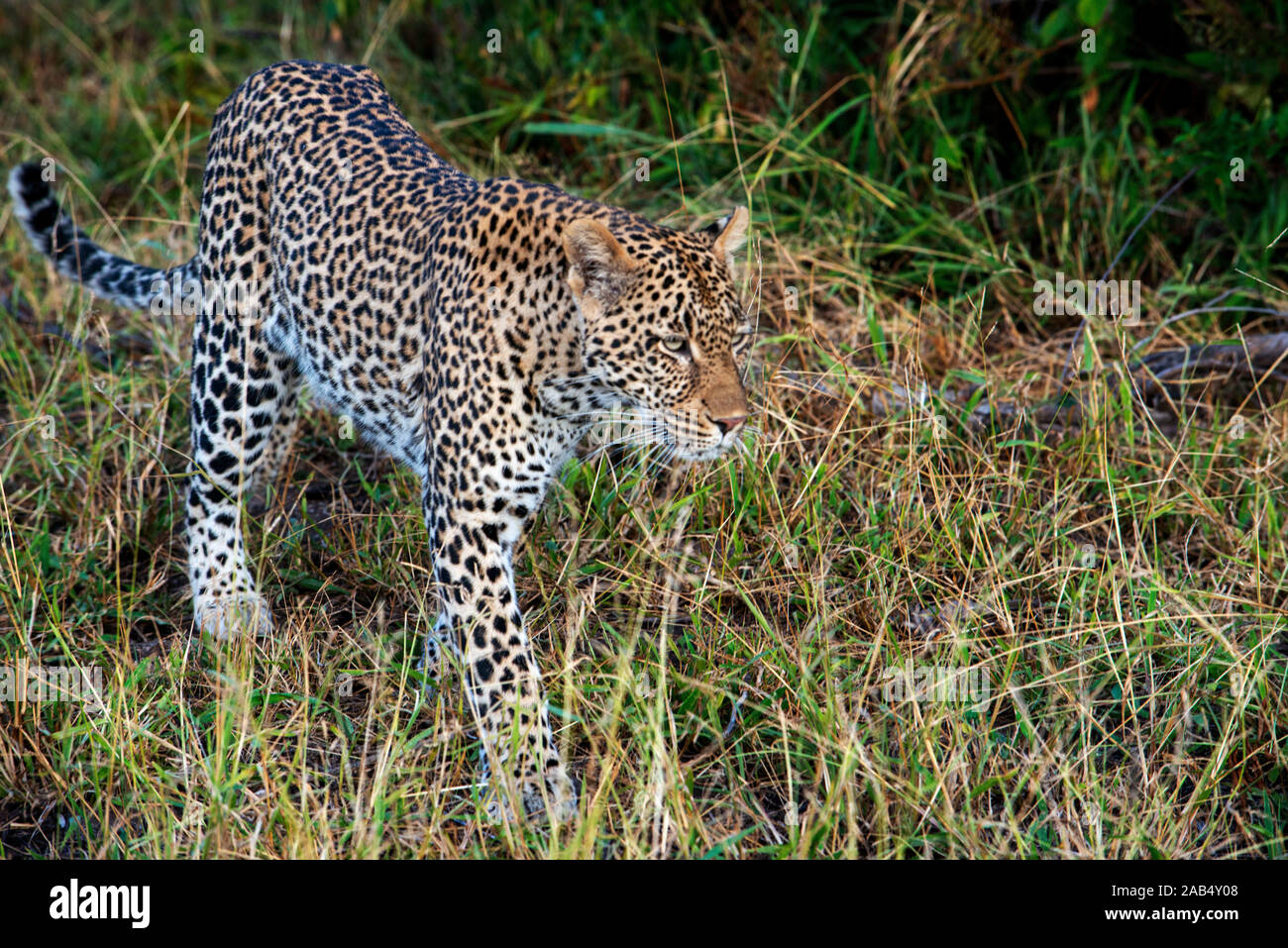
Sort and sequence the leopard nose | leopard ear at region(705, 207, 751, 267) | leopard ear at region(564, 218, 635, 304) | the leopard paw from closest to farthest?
leopard ear at region(564, 218, 635, 304)
the leopard nose
leopard ear at region(705, 207, 751, 267)
the leopard paw

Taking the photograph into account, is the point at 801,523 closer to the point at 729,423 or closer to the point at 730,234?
the point at 729,423

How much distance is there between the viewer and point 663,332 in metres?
4.23

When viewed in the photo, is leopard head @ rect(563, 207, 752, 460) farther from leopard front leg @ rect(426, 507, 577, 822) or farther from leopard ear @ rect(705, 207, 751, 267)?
leopard front leg @ rect(426, 507, 577, 822)

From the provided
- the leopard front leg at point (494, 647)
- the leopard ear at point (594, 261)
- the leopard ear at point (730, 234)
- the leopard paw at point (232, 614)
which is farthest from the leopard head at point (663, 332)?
the leopard paw at point (232, 614)

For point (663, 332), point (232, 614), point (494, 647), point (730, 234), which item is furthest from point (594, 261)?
point (232, 614)

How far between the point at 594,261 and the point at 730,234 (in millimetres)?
581

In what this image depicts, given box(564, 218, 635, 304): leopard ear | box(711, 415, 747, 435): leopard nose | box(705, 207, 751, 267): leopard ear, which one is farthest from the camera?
box(705, 207, 751, 267): leopard ear

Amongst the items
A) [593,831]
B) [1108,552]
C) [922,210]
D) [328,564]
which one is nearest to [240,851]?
[593,831]

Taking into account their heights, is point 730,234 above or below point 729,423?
above

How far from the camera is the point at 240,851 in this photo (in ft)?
13.0

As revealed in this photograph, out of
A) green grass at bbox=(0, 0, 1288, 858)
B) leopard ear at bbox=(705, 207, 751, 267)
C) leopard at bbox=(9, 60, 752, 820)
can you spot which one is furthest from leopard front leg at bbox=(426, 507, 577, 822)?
leopard ear at bbox=(705, 207, 751, 267)

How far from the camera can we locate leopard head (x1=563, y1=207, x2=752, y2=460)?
13.9 feet

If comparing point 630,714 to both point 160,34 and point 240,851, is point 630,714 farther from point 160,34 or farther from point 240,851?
point 160,34

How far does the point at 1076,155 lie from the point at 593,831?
491 cm
